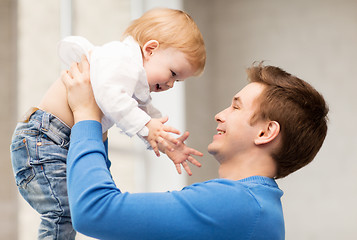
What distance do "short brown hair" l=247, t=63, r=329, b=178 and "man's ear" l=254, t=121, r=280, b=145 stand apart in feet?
0.06

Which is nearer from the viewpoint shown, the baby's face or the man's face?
the man's face

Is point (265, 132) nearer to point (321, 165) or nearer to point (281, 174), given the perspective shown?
point (281, 174)

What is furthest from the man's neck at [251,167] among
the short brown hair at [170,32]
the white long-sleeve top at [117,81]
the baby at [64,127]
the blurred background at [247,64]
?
the blurred background at [247,64]

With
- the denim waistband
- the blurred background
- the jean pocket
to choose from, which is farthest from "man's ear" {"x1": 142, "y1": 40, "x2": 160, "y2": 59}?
the blurred background

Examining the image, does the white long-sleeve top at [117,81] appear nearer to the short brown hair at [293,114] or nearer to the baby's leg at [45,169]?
the baby's leg at [45,169]

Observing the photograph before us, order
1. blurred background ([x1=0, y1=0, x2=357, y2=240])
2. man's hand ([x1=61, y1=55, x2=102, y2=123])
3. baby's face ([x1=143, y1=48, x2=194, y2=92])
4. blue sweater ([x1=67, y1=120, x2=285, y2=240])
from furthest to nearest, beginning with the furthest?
blurred background ([x1=0, y1=0, x2=357, y2=240]), baby's face ([x1=143, y1=48, x2=194, y2=92]), man's hand ([x1=61, y1=55, x2=102, y2=123]), blue sweater ([x1=67, y1=120, x2=285, y2=240])

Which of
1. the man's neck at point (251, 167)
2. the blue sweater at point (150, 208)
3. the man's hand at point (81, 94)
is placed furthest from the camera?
the man's neck at point (251, 167)

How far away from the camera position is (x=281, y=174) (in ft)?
4.46

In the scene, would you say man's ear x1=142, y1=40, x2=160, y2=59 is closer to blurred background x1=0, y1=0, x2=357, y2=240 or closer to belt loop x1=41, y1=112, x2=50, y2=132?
belt loop x1=41, y1=112, x2=50, y2=132

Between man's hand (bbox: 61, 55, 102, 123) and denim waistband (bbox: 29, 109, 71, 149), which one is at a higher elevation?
man's hand (bbox: 61, 55, 102, 123)

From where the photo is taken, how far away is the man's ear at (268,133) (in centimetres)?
126

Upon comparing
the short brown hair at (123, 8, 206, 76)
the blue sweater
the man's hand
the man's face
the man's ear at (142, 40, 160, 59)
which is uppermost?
the short brown hair at (123, 8, 206, 76)

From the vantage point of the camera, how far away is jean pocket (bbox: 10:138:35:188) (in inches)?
48.6

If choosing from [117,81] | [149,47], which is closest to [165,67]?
[149,47]
